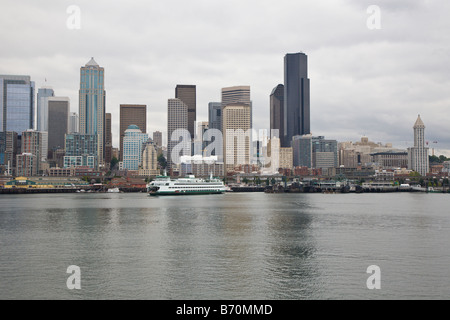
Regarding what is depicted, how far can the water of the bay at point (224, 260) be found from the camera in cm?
2945

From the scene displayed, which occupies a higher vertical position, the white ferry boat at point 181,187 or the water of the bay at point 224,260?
the white ferry boat at point 181,187

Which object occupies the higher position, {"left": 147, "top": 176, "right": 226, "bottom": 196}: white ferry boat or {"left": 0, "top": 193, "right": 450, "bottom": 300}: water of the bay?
{"left": 147, "top": 176, "right": 226, "bottom": 196}: white ferry boat

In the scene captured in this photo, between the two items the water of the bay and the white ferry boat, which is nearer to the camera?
the water of the bay

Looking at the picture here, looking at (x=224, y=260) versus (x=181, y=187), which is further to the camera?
(x=181, y=187)

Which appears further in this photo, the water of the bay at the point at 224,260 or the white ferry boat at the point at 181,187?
the white ferry boat at the point at 181,187

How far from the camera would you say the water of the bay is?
2945 cm

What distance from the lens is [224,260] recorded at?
124ft

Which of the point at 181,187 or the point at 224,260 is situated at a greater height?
the point at 181,187
